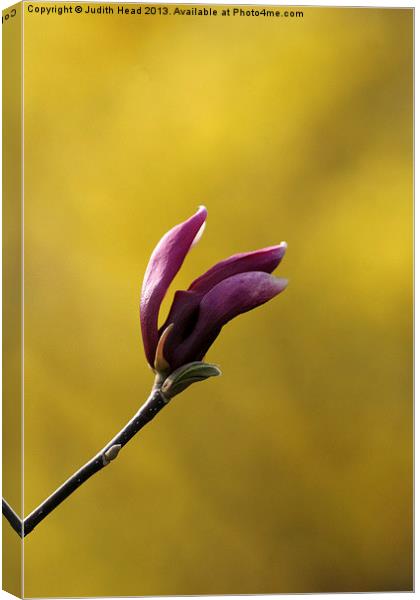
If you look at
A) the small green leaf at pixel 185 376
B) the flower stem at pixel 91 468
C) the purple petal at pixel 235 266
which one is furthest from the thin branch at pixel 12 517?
the purple petal at pixel 235 266

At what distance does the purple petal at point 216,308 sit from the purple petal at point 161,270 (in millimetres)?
63

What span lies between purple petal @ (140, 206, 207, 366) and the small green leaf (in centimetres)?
5

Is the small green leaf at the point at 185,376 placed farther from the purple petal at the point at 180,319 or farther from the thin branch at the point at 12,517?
the thin branch at the point at 12,517

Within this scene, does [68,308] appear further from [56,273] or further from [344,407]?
[344,407]

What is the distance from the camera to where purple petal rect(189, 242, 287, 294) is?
1.76 metres

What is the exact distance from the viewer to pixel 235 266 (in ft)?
5.77

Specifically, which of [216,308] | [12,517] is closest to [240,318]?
[216,308]

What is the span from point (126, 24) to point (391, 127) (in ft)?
1.66

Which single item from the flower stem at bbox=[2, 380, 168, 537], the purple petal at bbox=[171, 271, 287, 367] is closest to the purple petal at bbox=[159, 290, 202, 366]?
the purple petal at bbox=[171, 271, 287, 367]

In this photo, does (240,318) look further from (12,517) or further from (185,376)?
(12,517)

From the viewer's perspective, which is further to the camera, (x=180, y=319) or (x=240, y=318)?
(x=240, y=318)

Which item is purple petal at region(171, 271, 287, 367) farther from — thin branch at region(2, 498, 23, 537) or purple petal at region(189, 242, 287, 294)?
thin branch at region(2, 498, 23, 537)

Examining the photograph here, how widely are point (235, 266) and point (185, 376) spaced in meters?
0.20

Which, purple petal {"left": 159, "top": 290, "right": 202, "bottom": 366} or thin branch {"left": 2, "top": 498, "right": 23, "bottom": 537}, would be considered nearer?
purple petal {"left": 159, "top": 290, "right": 202, "bottom": 366}
